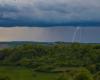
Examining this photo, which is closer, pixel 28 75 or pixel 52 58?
pixel 28 75

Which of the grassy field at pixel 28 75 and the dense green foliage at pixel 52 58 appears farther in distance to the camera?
the dense green foliage at pixel 52 58

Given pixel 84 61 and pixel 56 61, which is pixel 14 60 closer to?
pixel 56 61

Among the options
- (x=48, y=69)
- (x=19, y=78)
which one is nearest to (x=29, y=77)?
(x=19, y=78)

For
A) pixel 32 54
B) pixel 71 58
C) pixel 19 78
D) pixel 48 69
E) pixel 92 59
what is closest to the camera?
pixel 19 78

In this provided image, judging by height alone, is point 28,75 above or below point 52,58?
below

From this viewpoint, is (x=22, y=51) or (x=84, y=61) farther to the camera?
(x=22, y=51)

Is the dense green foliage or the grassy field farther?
the dense green foliage

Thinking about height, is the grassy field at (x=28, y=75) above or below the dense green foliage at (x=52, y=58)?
below

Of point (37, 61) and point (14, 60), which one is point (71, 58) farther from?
point (14, 60)

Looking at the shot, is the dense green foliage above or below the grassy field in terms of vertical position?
above

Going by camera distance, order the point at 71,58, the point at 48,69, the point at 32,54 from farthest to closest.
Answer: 1. the point at 32,54
2. the point at 71,58
3. the point at 48,69
